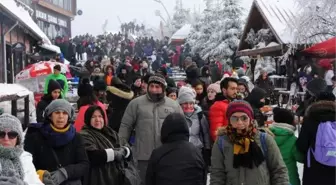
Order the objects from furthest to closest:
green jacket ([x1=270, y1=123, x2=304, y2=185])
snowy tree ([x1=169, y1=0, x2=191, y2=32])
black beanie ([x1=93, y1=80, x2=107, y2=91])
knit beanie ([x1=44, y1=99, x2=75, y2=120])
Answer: snowy tree ([x1=169, y1=0, x2=191, y2=32]) < black beanie ([x1=93, y1=80, x2=107, y2=91]) < green jacket ([x1=270, y1=123, x2=304, y2=185]) < knit beanie ([x1=44, y1=99, x2=75, y2=120])

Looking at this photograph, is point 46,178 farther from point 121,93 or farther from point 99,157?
point 121,93

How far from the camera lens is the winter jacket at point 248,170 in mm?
4520

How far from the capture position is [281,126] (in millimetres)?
5867

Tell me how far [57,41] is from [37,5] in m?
8.33

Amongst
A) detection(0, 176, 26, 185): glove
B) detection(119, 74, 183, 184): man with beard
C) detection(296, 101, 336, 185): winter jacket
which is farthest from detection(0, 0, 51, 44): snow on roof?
detection(0, 176, 26, 185): glove

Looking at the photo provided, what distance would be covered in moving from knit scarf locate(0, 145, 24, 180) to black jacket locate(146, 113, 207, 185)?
125 cm

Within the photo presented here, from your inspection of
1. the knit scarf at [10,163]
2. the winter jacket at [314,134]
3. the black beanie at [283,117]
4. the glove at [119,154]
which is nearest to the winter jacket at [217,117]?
the black beanie at [283,117]

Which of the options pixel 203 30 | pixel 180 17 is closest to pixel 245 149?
pixel 203 30

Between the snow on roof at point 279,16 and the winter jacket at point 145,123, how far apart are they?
1687 centimetres

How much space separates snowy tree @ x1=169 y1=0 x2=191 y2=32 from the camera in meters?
79.1

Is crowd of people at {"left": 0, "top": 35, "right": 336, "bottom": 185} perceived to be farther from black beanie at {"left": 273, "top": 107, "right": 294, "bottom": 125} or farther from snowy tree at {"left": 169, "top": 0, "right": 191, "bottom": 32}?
snowy tree at {"left": 169, "top": 0, "right": 191, "bottom": 32}

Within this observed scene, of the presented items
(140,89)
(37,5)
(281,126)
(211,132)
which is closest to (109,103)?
(140,89)

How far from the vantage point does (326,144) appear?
17.5 ft

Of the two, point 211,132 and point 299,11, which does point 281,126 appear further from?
point 299,11
